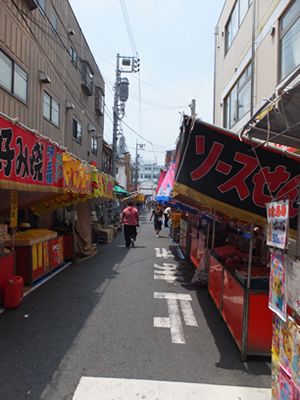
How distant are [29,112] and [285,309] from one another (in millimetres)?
9392

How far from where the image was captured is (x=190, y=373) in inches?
129

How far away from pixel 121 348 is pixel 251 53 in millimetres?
9355

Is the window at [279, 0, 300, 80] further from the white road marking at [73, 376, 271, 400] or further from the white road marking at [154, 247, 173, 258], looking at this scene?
the white road marking at [154, 247, 173, 258]

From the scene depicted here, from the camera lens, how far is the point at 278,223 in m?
2.41

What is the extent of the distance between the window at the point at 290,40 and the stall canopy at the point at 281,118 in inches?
154

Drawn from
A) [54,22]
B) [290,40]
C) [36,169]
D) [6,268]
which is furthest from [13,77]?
[290,40]

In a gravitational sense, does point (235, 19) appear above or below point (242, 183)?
above

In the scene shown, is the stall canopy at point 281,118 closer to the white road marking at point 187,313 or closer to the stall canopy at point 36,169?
the stall canopy at point 36,169

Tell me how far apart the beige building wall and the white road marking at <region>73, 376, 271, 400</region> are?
587 cm

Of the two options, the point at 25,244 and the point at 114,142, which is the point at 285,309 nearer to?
the point at 25,244

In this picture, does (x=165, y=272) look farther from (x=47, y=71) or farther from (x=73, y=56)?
(x=73, y=56)

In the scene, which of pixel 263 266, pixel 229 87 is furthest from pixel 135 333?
pixel 229 87

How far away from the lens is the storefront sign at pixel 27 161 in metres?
3.61

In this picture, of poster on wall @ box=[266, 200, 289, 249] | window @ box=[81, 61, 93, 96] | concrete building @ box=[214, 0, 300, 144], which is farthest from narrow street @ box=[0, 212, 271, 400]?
window @ box=[81, 61, 93, 96]
